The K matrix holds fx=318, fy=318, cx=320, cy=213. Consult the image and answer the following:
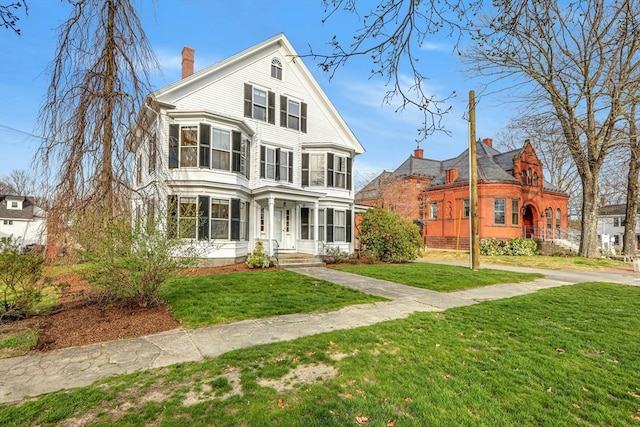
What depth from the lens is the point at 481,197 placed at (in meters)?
25.2

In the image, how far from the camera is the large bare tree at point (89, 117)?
6.46 metres

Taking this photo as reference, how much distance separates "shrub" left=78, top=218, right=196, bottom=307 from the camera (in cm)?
596

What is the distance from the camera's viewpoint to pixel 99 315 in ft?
20.1

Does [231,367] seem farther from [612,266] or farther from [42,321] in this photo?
[612,266]

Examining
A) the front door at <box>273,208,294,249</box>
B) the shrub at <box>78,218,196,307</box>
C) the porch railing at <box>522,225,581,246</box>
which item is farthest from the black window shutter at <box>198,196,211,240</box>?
→ the porch railing at <box>522,225,581,246</box>

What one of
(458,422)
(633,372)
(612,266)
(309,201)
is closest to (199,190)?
(309,201)

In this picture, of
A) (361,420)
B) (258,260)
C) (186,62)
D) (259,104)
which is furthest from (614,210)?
(361,420)

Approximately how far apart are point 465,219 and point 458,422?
25.8m

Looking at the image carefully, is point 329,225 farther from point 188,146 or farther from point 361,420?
point 361,420

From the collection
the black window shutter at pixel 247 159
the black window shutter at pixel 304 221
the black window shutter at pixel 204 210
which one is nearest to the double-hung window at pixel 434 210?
the black window shutter at pixel 304 221

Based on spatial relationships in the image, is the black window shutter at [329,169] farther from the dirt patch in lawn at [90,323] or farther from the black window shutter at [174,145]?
the dirt patch in lawn at [90,323]

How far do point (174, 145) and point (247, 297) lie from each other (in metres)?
8.29

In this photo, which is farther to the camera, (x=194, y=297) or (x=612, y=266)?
(x=612, y=266)

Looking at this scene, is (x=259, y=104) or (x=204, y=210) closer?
(x=204, y=210)
